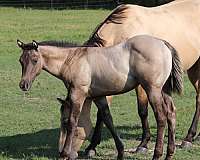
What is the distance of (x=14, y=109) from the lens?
36.9 feet

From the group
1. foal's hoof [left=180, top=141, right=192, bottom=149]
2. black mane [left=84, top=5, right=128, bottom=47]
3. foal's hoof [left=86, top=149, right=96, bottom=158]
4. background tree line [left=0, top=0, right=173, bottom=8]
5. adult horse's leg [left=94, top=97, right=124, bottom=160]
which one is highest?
black mane [left=84, top=5, right=128, bottom=47]

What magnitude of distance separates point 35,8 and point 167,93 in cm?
3513

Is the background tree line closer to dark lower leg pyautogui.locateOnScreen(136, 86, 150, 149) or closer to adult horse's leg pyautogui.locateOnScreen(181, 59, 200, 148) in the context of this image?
adult horse's leg pyautogui.locateOnScreen(181, 59, 200, 148)

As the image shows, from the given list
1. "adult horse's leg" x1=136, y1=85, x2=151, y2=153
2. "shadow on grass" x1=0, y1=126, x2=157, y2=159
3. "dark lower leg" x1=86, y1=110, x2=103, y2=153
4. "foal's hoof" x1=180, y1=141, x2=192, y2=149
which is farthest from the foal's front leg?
"foal's hoof" x1=180, y1=141, x2=192, y2=149

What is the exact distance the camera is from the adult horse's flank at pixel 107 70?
22.3 feet

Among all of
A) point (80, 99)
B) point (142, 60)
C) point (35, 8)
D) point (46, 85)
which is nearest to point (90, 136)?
point (80, 99)

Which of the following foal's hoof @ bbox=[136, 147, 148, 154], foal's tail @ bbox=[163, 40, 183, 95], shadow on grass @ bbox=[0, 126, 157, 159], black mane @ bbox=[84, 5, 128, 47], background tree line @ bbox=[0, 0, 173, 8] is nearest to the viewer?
foal's tail @ bbox=[163, 40, 183, 95]

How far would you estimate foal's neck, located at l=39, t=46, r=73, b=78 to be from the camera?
23.1 feet

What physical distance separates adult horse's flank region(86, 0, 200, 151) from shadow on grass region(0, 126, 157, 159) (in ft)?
2.41

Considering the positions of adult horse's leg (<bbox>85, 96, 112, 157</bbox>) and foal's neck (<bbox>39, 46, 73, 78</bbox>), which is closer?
foal's neck (<bbox>39, 46, 73, 78</bbox>)

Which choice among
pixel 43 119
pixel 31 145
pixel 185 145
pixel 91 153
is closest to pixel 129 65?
pixel 91 153

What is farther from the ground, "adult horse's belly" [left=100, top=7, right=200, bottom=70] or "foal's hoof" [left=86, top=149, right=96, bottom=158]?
"adult horse's belly" [left=100, top=7, right=200, bottom=70]

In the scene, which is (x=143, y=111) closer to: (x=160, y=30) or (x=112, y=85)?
(x=160, y=30)

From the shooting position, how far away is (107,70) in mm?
6949
